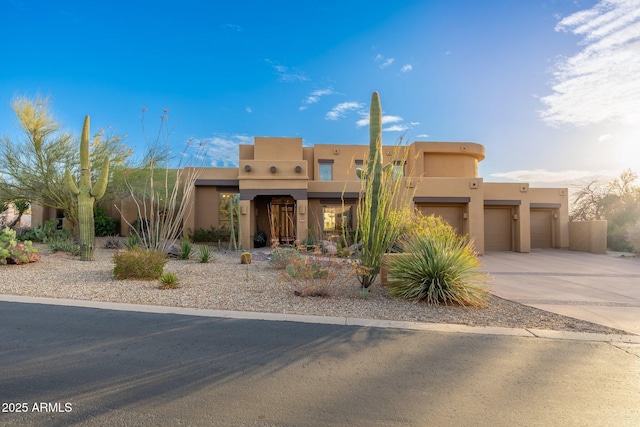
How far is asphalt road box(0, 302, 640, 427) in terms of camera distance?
300 centimetres

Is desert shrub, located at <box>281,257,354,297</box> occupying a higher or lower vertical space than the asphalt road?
higher

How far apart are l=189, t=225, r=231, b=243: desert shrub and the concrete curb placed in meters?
11.9

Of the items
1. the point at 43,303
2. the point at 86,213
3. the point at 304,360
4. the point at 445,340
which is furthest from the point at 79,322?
the point at 86,213

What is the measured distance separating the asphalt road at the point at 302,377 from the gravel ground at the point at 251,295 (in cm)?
93

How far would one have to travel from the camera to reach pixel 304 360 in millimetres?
4176

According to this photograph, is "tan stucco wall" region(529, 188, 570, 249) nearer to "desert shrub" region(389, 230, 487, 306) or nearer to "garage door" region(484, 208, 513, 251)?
"garage door" region(484, 208, 513, 251)

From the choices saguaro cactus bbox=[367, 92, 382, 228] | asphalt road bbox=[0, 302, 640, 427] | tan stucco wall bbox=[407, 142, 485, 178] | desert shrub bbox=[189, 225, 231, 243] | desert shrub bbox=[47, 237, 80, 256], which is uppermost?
tan stucco wall bbox=[407, 142, 485, 178]

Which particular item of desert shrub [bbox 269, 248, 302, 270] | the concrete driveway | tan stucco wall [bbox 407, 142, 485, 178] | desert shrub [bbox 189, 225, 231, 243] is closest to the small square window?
tan stucco wall [bbox 407, 142, 485, 178]

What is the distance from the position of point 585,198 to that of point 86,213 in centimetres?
3213

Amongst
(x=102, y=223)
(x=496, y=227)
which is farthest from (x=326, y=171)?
(x=102, y=223)

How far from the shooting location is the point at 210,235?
1911cm

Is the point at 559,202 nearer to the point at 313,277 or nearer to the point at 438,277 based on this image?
the point at 438,277

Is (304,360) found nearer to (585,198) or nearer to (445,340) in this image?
(445,340)

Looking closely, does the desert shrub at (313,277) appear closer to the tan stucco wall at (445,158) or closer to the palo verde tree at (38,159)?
the palo verde tree at (38,159)
